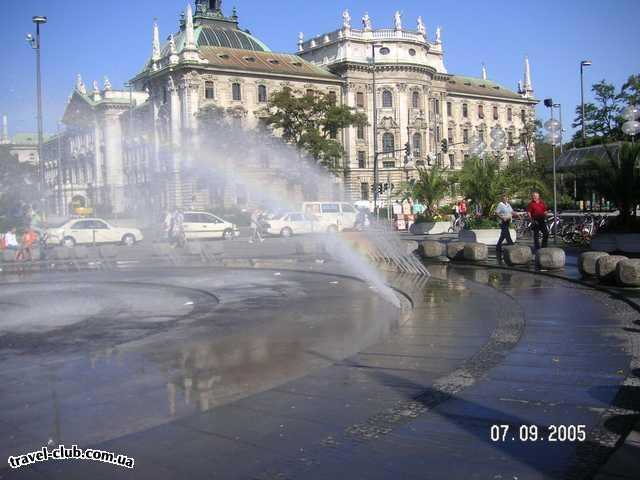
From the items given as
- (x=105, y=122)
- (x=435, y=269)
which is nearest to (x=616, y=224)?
(x=435, y=269)

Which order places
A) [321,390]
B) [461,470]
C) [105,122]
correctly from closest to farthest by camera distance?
[461,470] → [321,390] → [105,122]

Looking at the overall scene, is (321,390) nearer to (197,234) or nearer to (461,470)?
(461,470)

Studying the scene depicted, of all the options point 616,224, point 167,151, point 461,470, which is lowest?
point 461,470

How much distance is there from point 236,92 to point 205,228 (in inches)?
1667

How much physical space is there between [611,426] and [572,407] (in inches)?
19.4

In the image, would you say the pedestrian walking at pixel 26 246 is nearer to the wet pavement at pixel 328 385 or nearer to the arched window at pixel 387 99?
the wet pavement at pixel 328 385

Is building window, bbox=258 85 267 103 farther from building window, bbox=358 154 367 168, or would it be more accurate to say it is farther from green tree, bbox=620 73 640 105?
green tree, bbox=620 73 640 105

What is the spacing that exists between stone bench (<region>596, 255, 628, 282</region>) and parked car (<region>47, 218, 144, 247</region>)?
26.2 m

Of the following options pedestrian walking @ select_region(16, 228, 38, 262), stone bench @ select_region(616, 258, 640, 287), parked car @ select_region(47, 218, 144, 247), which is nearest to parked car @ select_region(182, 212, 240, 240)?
parked car @ select_region(47, 218, 144, 247)

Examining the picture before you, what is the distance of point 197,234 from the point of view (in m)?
39.6

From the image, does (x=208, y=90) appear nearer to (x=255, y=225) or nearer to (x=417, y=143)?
(x=417, y=143)

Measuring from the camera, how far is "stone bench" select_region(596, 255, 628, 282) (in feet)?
41.3

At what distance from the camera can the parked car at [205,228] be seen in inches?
1560

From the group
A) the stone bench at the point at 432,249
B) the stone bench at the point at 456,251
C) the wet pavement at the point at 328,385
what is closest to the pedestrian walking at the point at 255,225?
the stone bench at the point at 432,249
